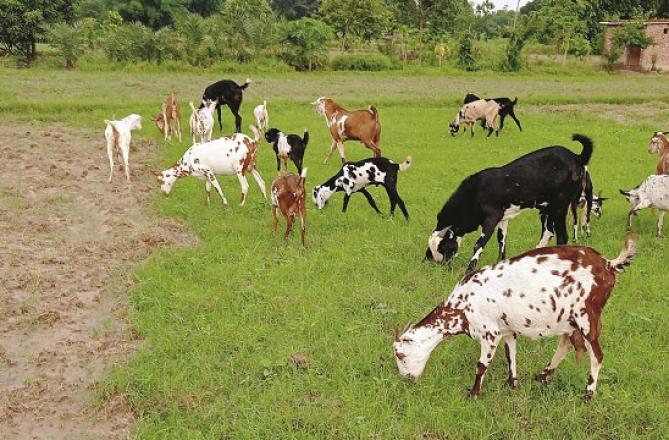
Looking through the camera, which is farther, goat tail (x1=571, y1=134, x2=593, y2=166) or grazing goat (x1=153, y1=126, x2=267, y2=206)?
grazing goat (x1=153, y1=126, x2=267, y2=206)

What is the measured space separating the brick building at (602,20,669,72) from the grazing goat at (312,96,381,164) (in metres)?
33.5

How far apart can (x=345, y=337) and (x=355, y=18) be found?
3684cm

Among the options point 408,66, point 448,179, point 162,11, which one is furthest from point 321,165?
point 162,11

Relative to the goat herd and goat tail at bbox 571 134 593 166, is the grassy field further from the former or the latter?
goat tail at bbox 571 134 593 166

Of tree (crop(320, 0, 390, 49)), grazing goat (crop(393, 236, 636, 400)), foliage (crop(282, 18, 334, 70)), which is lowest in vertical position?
grazing goat (crop(393, 236, 636, 400))

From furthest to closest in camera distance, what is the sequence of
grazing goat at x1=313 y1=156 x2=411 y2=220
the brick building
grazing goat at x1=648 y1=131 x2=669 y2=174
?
1. the brick building
2. grazing goat at x1=648 y1=131 x2=669 y2=174
3. grazing goat at x1=313 y1=156 x2=411 y2=220

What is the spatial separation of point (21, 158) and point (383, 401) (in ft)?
40.1

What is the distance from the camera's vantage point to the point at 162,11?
5328cm

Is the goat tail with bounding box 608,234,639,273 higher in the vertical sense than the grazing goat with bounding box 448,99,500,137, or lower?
lower

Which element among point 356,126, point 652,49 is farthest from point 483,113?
point 652,49

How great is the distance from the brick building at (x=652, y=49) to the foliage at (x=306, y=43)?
67.0 ft

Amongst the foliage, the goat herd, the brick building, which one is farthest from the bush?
the goat herd

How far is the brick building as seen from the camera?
129 feet

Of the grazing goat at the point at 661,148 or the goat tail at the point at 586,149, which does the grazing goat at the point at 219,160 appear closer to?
A: the goat tail at the point at 586,149
